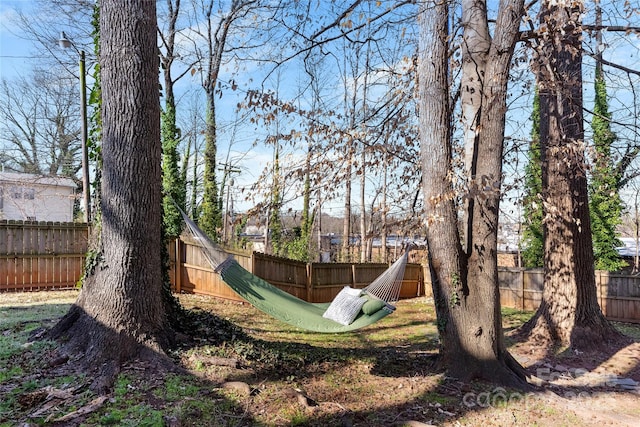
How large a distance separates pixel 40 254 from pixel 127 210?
517 centimetres

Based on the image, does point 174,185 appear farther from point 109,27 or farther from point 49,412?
point 49,412

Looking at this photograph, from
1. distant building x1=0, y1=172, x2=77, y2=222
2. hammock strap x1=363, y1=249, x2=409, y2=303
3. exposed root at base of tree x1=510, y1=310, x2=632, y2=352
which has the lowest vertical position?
exposed root at base of tree x1=510, y1=310, x2=632, y2=352

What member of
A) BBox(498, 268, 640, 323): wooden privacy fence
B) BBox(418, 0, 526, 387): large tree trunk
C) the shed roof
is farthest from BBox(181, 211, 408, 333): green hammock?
the shed roof

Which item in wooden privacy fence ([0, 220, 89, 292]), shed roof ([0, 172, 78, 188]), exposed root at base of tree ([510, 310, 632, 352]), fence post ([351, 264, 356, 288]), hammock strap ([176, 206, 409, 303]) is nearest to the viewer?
hammock strap ([176, 206, 409, 303])

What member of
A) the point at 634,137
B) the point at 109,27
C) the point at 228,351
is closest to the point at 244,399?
the point at 228,351

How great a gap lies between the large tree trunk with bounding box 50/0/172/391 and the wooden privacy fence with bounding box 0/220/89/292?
464 centimetres

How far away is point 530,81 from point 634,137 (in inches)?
A: 46.2

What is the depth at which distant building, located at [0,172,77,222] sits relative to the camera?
14145mm

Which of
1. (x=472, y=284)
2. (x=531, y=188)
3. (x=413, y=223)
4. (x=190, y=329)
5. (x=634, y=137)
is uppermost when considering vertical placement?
(x=634, y=137)

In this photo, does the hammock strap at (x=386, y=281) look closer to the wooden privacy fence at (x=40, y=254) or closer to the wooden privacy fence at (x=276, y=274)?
the wooden privacy fence at (x=276, y=274)

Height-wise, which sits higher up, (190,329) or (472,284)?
(472,284)

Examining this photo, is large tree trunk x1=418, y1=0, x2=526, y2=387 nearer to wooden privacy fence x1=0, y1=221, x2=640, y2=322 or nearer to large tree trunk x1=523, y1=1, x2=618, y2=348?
large tree trunk x1=523, y1=1, x2=618, y2=348

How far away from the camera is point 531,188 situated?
488 cm

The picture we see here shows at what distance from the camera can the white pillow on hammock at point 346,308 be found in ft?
12.0
